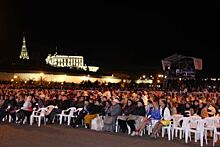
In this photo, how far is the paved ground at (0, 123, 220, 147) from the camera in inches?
429

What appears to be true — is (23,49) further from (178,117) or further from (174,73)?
(178,117)

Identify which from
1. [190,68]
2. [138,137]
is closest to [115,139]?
[138,137]

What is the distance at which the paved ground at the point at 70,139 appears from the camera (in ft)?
35.7

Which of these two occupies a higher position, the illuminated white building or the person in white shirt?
the illuminated white building

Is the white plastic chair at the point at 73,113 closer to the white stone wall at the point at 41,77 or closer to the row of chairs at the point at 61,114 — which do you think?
the row of chairs at the point at 61,114

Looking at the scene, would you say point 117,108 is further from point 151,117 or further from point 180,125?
point 180,125

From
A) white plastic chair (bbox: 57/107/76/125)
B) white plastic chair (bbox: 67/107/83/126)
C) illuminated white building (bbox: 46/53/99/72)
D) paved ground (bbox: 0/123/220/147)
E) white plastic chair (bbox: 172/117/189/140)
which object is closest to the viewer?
paved ground (bbox: 0/123/220/147)

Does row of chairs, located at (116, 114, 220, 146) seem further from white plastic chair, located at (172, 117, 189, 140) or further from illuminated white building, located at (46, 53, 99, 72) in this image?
illuminated white building, located at (46, 53, 99, 72)

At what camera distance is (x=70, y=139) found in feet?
38.9

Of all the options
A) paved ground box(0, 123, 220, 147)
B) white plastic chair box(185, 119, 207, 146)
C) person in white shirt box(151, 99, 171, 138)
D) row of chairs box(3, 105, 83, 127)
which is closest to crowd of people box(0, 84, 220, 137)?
person in white shirt box(151, 99, 171, 138)

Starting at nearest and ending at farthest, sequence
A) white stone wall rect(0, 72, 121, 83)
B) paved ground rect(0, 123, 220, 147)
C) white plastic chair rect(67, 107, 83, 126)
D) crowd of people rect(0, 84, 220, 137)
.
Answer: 1. paved ground rect(0, 123, 220, 147)
2. crowd of people rect(0, 84, 220, 137)
3. white plastic chair rect(67, 107, 83, 126)
4. white stone wall rect(0, 72, 121, 83)

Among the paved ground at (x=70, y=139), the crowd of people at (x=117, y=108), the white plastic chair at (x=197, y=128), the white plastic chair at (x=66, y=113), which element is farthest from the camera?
the white plastic chair at (x=66, y=113)

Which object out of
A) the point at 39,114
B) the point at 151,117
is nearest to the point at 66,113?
the point at 39,114

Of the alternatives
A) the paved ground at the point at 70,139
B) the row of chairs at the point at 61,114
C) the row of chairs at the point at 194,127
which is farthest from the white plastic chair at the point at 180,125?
the row of chairs at the point at 61,114
